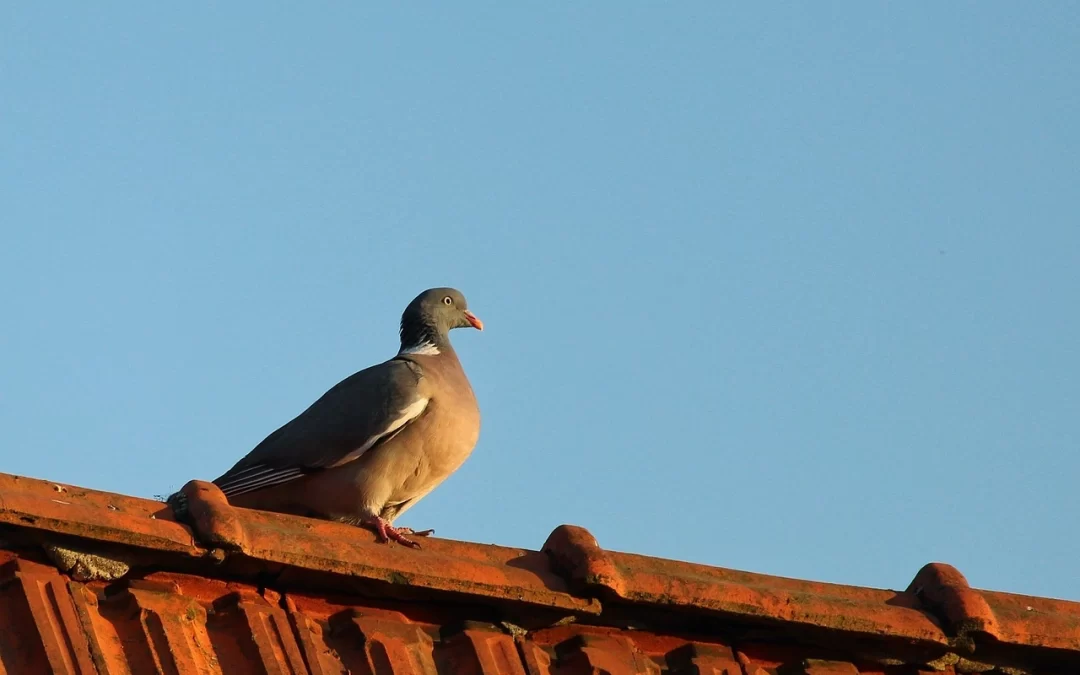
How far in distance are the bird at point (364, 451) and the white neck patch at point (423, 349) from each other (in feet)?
2.12

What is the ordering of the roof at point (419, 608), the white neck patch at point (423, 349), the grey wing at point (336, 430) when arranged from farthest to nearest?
the white neck patch at point (423, 349) → the grey wing at point (336, 430) → the roof at point (419, 608)

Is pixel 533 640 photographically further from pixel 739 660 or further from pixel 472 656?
pixel 739 660

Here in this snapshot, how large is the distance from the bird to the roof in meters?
1.61

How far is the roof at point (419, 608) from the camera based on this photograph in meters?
4.15

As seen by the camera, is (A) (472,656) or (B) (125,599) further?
(A) (472,656)

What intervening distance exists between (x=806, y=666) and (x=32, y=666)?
2421mm

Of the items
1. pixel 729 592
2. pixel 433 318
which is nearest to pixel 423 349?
pixel 433 318

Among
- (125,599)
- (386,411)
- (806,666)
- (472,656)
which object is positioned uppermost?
(386,411)

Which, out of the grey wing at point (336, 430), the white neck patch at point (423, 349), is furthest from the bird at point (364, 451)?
the white neck patch at point (423, 349)

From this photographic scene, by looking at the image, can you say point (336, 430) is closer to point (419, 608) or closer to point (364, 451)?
point (364, 451)

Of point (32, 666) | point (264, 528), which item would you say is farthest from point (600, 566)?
point (32, 666)

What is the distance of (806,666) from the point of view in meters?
5.17

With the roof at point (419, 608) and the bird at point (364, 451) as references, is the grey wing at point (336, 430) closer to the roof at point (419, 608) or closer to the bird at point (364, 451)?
the bird at point (364, 451)

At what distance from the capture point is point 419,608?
4762mm
